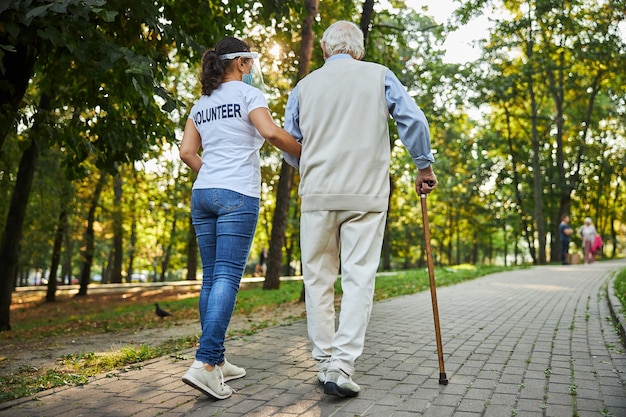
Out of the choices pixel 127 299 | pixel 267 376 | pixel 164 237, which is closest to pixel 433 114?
pixel 127 299

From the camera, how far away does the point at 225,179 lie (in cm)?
393

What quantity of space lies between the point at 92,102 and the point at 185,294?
41.7 feet

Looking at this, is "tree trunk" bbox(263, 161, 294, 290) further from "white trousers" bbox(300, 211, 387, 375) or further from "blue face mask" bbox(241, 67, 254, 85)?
"white trousers" bbox(300, 211, 387, 375)


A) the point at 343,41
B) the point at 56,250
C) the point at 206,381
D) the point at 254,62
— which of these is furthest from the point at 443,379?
the point at 56,250

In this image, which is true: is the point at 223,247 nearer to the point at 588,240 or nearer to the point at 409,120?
the point at 409,120

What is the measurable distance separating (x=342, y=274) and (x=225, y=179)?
954 millimetres

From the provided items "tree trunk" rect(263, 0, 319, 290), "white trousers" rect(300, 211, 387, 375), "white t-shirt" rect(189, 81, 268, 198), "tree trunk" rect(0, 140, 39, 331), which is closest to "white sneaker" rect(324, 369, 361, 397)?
"white trousers" rect(300, 211, 387, 375)

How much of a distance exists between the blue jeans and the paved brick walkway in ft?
1.41

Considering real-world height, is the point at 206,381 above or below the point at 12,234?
below

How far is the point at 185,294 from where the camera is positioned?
20453 mm

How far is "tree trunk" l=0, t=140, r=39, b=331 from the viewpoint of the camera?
1207 centimetres

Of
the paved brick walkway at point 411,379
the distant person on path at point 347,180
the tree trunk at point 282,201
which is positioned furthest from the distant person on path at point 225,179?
the tree trunk at point 282,201

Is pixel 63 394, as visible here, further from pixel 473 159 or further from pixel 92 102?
pixel 473 159

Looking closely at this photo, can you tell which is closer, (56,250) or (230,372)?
(230,372)
